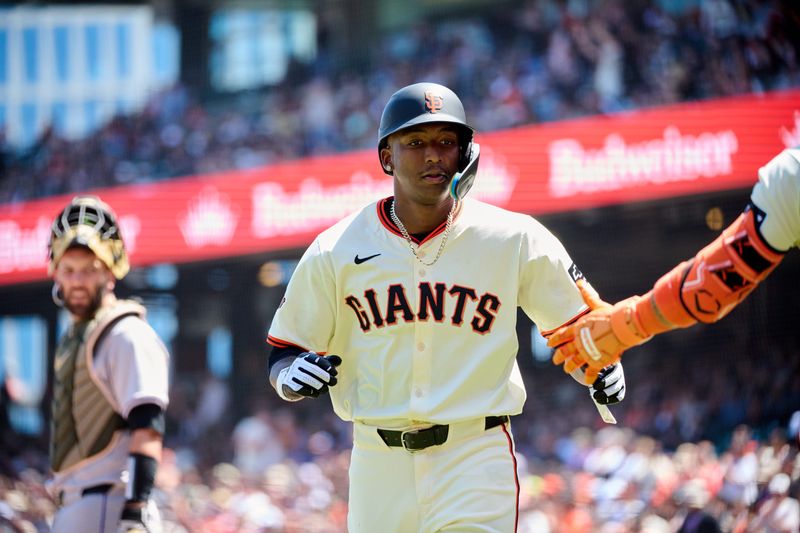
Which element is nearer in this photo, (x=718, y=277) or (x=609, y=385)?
(x=718, y=277)

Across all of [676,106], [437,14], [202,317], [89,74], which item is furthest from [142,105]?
[676,106]

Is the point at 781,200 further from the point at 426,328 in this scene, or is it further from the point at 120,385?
the point at 120,385

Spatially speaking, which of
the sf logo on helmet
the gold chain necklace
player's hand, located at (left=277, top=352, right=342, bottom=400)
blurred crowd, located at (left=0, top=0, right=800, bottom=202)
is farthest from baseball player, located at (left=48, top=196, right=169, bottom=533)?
blurred crowd, located at (left=0, top=0, right=800, bottom=202)

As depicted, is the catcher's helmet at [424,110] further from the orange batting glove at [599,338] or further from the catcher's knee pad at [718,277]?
the catcher's knee pad at [718,277]

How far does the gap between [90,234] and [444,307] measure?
1.64 m

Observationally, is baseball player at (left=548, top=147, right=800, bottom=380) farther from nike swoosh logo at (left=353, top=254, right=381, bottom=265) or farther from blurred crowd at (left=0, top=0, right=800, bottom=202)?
blurred crowd at (left=0, top=0, right=800, bottom=202)

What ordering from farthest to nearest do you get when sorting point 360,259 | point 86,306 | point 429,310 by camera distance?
point 86,306
point 360,259
point 429,310

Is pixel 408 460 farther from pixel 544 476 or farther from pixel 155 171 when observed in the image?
pixel 155 171

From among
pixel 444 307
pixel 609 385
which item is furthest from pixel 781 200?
pixel 444 307

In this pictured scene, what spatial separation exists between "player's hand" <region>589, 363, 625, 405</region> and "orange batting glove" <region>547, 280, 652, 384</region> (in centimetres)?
15

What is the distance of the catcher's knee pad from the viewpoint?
3.12 m

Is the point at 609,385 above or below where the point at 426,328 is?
below

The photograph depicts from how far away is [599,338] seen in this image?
134 inches

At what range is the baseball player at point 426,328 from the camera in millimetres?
3529
